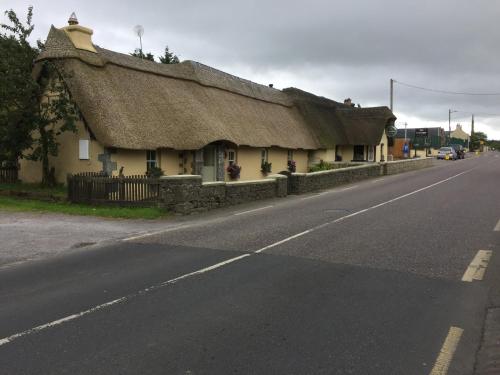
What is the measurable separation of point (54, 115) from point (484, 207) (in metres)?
17.8

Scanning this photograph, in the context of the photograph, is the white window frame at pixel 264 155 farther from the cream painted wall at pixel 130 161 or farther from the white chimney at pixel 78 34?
the white chimney at pixel 78 34

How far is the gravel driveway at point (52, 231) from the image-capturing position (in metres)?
10.1

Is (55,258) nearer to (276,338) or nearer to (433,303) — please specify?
(276,338)

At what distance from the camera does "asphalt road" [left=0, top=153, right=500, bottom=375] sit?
4.59m

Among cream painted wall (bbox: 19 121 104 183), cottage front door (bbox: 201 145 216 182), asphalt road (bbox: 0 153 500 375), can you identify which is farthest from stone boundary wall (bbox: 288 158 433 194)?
asphalt road (bbox: 0 153 500 375)

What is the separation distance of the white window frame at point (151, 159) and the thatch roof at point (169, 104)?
979 millimetres

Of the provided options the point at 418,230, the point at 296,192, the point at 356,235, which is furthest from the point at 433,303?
the point at 296,192

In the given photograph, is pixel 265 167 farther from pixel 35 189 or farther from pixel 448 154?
pixel 448 154

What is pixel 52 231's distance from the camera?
12352mm

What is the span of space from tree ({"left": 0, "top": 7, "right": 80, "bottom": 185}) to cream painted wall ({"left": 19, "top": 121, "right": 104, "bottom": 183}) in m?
0.41

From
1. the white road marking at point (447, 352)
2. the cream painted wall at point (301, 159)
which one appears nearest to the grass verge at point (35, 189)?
the white road marking at point (447, 352)

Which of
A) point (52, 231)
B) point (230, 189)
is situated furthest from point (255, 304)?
point (230, 189)

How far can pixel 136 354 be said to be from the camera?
4680 mm

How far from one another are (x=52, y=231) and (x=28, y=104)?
361 inches
